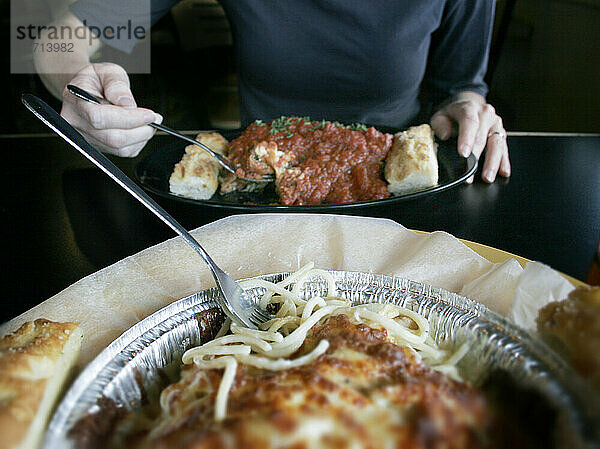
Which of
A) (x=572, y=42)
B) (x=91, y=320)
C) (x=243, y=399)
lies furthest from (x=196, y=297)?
(x=572, y=42)

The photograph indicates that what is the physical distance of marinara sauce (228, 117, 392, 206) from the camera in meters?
1.60

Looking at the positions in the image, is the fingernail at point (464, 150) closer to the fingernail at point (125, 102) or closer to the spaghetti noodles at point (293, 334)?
the spaghetti noodles at point (293, 334)

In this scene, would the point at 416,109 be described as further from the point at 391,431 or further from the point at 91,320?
the point at 391,431

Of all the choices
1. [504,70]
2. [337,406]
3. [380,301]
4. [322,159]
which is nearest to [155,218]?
[322,159]

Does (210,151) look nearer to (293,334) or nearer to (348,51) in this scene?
(348,51)

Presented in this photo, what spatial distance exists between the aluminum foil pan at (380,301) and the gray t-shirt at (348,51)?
4.75ft

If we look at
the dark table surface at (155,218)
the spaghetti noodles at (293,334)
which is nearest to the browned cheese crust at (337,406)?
the spaghetti noodles at (293,334)

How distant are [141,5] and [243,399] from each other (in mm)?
1983

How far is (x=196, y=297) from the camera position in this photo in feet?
2.89

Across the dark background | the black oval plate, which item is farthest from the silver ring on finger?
the dark background

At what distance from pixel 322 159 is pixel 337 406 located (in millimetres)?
1255

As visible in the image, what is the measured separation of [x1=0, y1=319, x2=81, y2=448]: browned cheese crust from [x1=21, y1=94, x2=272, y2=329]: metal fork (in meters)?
0.23

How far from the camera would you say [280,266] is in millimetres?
1108

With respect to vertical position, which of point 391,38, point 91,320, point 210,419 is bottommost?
point 91,320
